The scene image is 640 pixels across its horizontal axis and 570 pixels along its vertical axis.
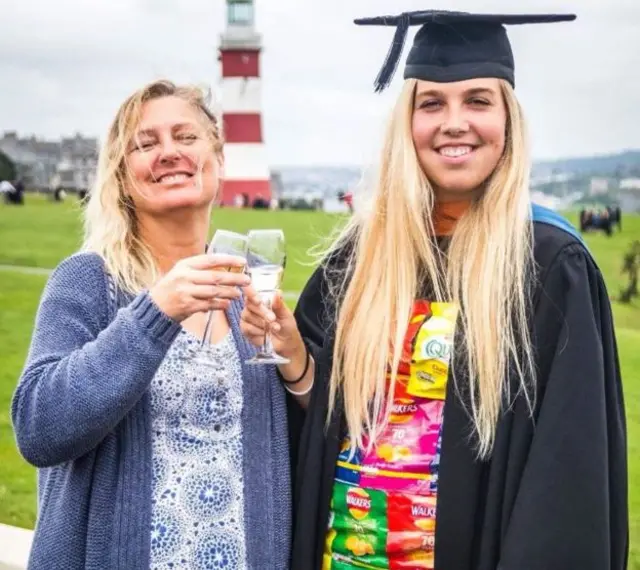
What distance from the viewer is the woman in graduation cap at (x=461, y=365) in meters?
2.89

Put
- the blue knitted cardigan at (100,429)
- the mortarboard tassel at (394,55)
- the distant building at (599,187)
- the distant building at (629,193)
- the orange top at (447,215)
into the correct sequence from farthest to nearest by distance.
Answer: the distant building at (629,193) < the distant building at (599,187) < the mortarboard tassel at (394,55) < the orange top at (447,215) < the blue knitted cardigan at (100,429)

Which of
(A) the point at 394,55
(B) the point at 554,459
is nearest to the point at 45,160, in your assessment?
(A) the point at 394,55

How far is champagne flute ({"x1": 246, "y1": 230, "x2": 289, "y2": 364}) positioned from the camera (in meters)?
2.96

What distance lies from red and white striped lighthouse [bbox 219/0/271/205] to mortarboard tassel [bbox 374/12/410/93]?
117 ft

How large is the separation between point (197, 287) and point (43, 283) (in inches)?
546

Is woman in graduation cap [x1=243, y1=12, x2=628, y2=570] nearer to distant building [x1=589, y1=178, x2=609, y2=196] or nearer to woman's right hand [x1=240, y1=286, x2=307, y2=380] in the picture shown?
woman's right hand [x1=240, y1=286, x2=307, y2=380]

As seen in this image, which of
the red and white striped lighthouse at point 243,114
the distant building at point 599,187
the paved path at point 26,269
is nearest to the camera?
the distant building at point 599,187

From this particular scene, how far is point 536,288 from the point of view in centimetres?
300

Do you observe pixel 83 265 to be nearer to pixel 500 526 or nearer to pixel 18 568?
pixel 500 526

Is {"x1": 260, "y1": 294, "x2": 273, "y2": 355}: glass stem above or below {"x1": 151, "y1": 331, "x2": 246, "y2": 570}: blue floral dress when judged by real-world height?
above

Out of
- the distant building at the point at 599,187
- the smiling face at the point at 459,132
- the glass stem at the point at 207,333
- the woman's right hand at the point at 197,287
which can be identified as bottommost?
the glass stem at the point at 207,333

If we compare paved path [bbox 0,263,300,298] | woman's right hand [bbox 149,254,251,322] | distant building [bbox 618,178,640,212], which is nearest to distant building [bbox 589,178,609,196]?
distant building [bbox 618,178,640,212]

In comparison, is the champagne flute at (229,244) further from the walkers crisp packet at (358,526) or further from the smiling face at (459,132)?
the walkers crisp packet at (358,526)

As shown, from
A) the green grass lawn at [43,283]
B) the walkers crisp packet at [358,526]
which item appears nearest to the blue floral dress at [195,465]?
the walkers crisp packet at [358,526]
